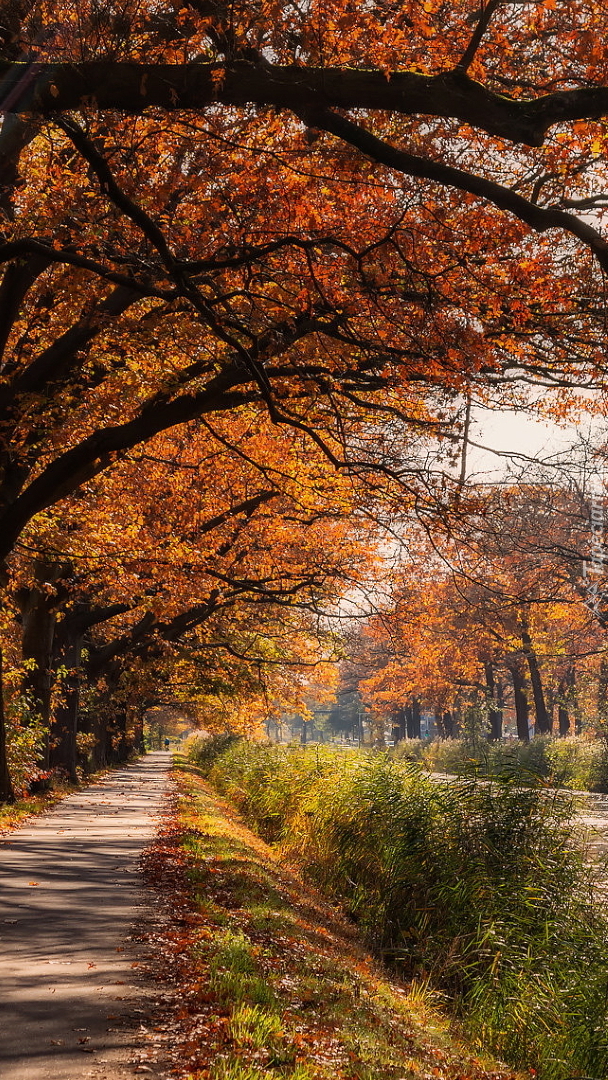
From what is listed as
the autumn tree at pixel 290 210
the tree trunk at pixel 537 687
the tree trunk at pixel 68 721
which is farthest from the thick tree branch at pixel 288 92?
the tree trunk at pixel 537 687

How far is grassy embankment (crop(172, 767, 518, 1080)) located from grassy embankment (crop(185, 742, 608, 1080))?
52 centimetres

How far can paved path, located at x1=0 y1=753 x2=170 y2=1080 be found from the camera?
483 cm

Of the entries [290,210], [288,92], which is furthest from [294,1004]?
[290,210]

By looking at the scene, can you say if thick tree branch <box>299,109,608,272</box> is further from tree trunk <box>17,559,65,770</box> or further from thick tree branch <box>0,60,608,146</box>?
tree trunk <box>17,559,65,770</box>

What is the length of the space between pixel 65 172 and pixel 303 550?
13870mm

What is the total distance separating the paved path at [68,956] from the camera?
15.9ft

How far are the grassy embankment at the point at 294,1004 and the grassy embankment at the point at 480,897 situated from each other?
0.52 meters

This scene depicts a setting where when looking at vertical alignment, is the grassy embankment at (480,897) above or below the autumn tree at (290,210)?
below

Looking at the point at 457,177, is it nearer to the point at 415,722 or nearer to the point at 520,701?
the point at 520,701

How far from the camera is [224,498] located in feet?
67.3

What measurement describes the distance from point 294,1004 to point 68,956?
182cm

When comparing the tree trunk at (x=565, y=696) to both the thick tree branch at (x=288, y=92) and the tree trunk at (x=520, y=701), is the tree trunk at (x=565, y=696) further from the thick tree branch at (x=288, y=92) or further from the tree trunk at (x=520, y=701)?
the thick tree branch at (x=288, y=92)

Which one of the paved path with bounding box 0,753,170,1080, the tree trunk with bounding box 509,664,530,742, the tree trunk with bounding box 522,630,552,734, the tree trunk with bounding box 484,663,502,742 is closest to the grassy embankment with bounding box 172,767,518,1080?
the paved path with bounding box 0,753,170,1080

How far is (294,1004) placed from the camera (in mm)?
6242
